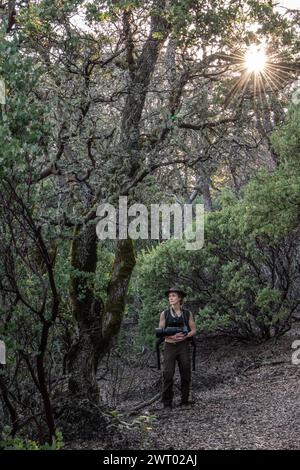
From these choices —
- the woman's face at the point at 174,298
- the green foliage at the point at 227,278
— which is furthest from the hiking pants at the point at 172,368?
the green foliage at the point at 227,278

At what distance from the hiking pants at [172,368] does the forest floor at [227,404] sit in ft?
0.60

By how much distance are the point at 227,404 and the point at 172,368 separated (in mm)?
855

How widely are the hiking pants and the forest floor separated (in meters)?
0.18

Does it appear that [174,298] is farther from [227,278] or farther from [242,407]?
[227,278]

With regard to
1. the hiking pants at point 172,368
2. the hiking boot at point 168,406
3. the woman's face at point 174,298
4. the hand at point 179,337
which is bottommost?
the hiking boot at point 168,406

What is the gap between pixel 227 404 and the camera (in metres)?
7.59

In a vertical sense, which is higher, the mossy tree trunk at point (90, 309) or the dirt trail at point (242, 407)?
the mossy tree trunk at point (90, 309)

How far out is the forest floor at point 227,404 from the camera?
5.57 m

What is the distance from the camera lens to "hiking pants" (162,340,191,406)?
7793mm

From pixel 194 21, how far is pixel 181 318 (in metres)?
3.80

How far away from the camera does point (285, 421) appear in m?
6.21

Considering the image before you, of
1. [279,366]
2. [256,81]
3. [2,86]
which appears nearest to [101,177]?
[2,86]

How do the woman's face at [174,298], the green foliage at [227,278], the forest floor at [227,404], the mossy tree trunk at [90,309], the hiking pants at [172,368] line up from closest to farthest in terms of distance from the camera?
the forest floor at [227,404], the mossy tree trunk at [90,309], the woman's face at [174,298], the hiking pants at [172,368], the green foliage at [227,278]

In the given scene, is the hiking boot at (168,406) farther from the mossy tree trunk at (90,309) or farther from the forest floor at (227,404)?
the mossy tree trunk at (90,309)
